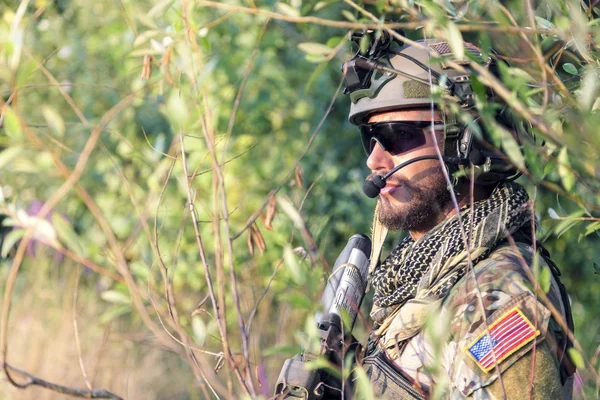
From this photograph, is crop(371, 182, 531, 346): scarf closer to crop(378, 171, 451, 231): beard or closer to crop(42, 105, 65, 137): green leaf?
crop(378, 171, 451, 231): beard

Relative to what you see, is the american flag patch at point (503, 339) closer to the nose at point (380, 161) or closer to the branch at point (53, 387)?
the nose at point (380, 161)

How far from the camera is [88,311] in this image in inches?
216

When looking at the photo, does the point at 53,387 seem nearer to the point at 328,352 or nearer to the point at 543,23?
the point at 328,352

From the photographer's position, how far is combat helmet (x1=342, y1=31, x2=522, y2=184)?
2158 millimetres

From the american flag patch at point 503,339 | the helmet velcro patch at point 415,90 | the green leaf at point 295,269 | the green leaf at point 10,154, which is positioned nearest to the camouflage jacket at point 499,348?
the american flag patch at point 503,339

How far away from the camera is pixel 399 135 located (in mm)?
2371

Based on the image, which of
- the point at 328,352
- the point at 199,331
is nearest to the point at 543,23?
the point at 328,352

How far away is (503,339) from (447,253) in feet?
1.24

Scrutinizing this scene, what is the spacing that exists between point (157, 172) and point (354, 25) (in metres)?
0.47

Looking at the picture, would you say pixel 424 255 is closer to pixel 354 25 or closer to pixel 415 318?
pixel 415 318

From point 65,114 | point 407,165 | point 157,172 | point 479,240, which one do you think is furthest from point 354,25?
point 65,114

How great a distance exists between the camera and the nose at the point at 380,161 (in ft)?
7.84

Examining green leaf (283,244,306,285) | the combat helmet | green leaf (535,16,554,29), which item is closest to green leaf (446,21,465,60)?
green leaf (283,244,306,285)

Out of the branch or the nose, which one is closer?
the branch
